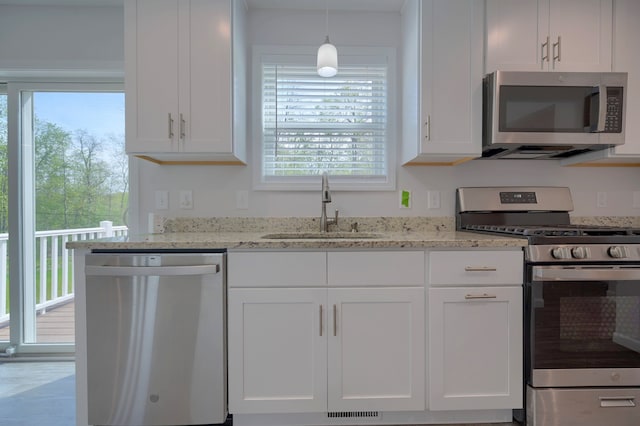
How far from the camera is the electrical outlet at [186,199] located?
7.00 ft

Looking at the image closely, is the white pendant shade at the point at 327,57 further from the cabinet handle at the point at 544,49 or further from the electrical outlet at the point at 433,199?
the cabinet handle at the point at 544,49

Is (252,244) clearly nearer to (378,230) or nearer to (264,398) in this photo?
(264,398)

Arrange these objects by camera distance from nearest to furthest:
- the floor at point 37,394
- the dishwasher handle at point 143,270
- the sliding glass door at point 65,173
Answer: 1. the dishwasher handle at point 143,270
2. the floor at point 37,394
3. the sliding glass door at point 65,173

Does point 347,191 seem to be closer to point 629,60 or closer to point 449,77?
point 449,77

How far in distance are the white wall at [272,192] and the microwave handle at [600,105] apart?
459 millimetres

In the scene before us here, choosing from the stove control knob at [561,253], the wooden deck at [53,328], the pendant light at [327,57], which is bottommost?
the wooden deck at [53,328]

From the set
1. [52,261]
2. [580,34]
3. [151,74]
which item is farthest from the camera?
[52,261]

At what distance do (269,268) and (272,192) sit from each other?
782 millimetres

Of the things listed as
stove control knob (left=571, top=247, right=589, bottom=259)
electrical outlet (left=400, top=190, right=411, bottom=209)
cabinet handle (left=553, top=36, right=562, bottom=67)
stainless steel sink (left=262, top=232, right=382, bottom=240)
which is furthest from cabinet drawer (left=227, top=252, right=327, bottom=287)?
cabinet handle (left=553, top=36, right=562, bottom=67)

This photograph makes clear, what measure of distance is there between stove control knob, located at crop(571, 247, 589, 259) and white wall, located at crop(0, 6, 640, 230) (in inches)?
31.3

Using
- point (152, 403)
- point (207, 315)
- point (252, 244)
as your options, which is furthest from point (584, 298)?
point (152, 403)

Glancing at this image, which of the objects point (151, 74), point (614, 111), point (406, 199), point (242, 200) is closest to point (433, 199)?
point (406, 199)

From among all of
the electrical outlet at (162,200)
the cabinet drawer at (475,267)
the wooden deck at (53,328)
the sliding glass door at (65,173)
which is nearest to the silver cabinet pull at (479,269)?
the cabinet drawer at (475,267)

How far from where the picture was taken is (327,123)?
7.23ft
